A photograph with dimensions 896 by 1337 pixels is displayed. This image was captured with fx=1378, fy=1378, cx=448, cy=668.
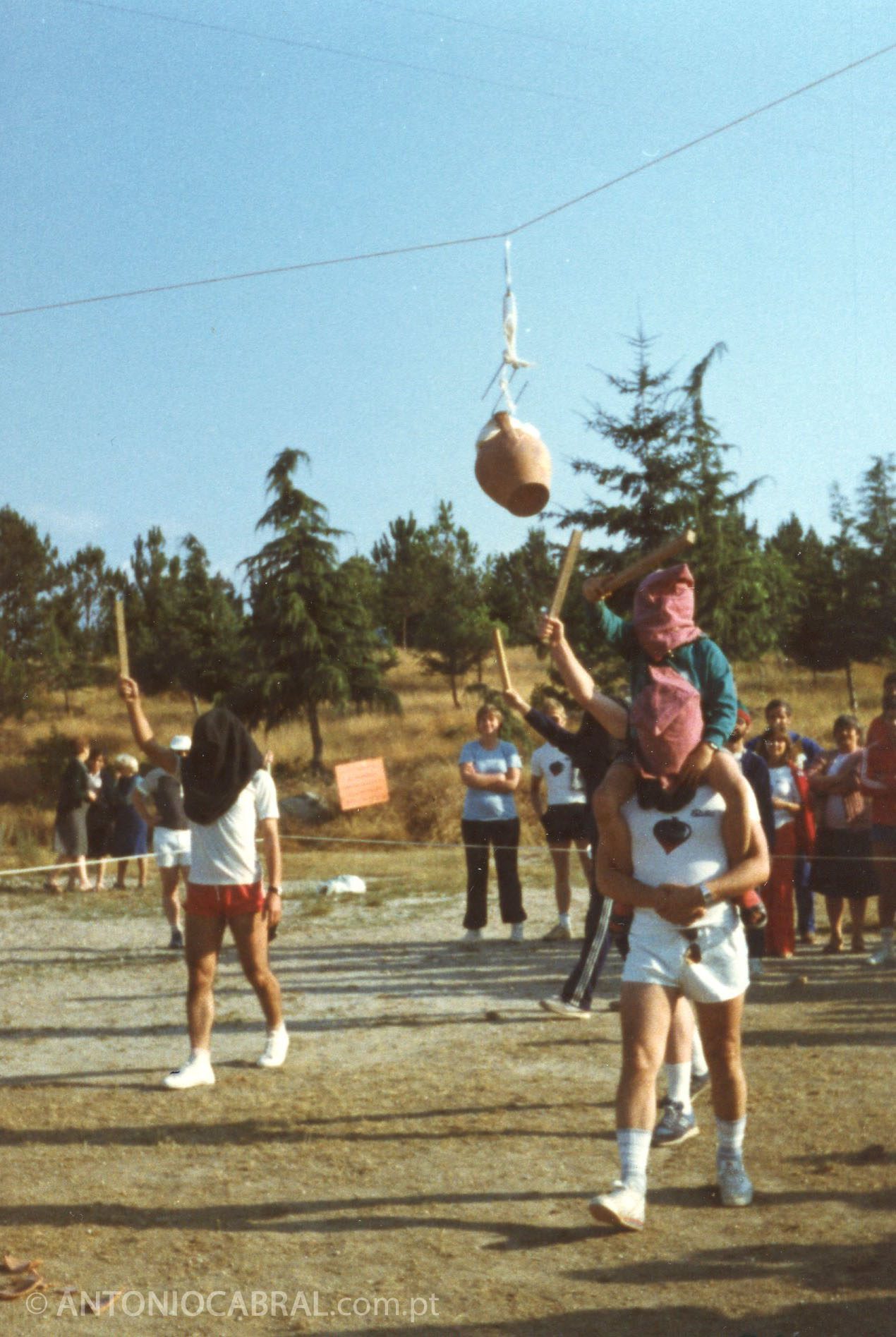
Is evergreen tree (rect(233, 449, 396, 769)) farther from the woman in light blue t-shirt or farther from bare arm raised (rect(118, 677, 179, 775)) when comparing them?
bare arm raised (rect(118, 677, 179, 775))

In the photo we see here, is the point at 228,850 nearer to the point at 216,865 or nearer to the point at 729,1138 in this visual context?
the point at 216,865

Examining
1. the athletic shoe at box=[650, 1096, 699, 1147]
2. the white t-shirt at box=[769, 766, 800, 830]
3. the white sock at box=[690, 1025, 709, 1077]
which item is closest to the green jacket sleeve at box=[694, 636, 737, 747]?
the athletic shoe at box=[650, 1096, 699, 1147]

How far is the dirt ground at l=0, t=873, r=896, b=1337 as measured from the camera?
3.92 metres

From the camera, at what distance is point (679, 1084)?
17.6 feet

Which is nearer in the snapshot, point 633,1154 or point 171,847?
point 633,1154

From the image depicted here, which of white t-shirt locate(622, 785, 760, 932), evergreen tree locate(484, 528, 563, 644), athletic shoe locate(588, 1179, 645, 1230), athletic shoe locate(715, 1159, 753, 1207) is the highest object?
evergreen tree locate(484, 528, 563, 644)

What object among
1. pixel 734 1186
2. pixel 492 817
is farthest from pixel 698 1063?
pixel 492 817

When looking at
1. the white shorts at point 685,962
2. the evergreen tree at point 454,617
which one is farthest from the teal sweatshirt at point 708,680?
the evergreen tree at point 454,617

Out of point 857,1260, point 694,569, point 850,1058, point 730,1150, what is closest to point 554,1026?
point 850,1058

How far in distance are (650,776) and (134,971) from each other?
7000mm

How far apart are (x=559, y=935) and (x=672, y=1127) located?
18.2ft

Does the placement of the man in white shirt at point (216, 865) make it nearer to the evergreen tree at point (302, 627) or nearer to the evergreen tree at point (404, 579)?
the evergreen tree at point (302, 627)

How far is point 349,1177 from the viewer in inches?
203

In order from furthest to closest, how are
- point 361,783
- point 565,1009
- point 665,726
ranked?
point 361,783 < point 565,1009 < point 665,726
